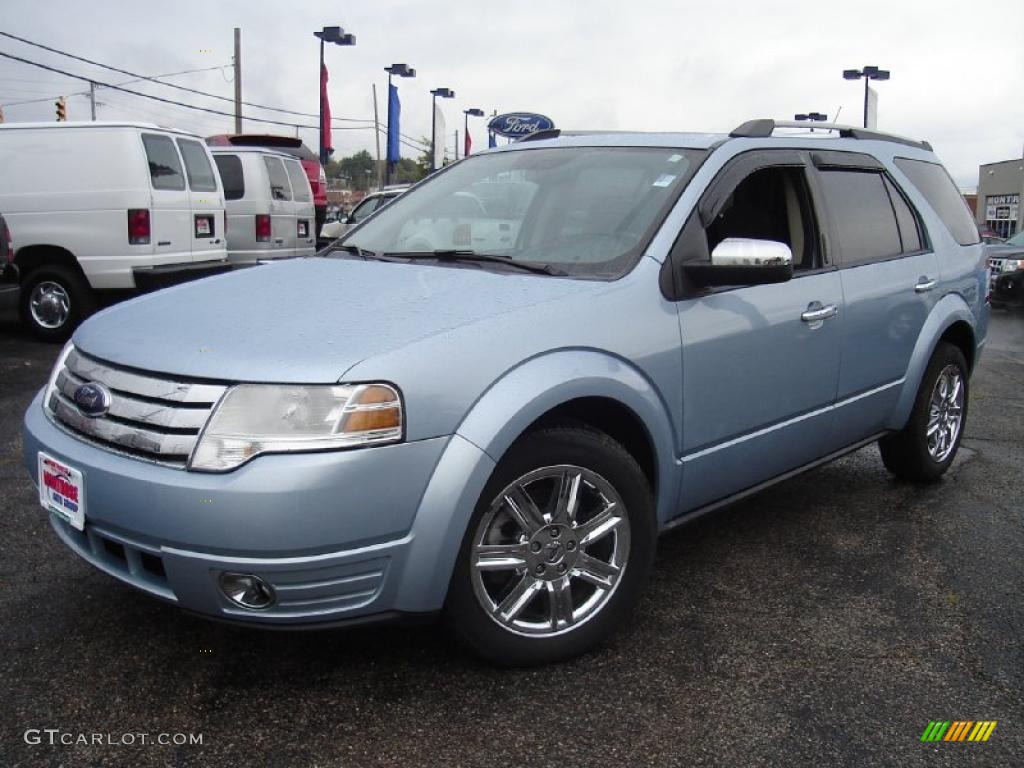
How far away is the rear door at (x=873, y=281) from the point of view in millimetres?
3928

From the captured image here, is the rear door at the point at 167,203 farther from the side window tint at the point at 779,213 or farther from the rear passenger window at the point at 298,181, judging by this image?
the side window tint at the point at 779,213

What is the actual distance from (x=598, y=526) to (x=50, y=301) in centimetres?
811

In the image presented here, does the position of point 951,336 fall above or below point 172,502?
above

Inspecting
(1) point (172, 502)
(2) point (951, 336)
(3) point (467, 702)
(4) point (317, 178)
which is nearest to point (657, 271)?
(3) point (467, 702)

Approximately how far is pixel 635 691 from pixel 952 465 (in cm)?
332

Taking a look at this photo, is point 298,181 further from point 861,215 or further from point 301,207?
point 861,215

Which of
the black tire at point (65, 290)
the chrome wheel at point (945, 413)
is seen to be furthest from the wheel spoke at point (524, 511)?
the black tire at point (65, 290)

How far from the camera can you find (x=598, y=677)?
9.25ft

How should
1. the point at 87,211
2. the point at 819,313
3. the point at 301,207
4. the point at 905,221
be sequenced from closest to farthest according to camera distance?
the point at 819,313 → the point at 905,221 → the point at 87,211 → the point at 301,207

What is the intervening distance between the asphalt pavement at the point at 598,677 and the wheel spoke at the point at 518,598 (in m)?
0.21

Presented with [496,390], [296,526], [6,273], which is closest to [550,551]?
[496,390]

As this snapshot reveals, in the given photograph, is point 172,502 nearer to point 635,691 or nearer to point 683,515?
point 635,691

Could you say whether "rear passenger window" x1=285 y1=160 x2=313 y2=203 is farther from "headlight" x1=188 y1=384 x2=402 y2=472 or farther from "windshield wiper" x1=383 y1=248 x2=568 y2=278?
"headlight" x1=188 y1=384 x2=402 y2=472

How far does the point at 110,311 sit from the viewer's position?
3.13 metres
